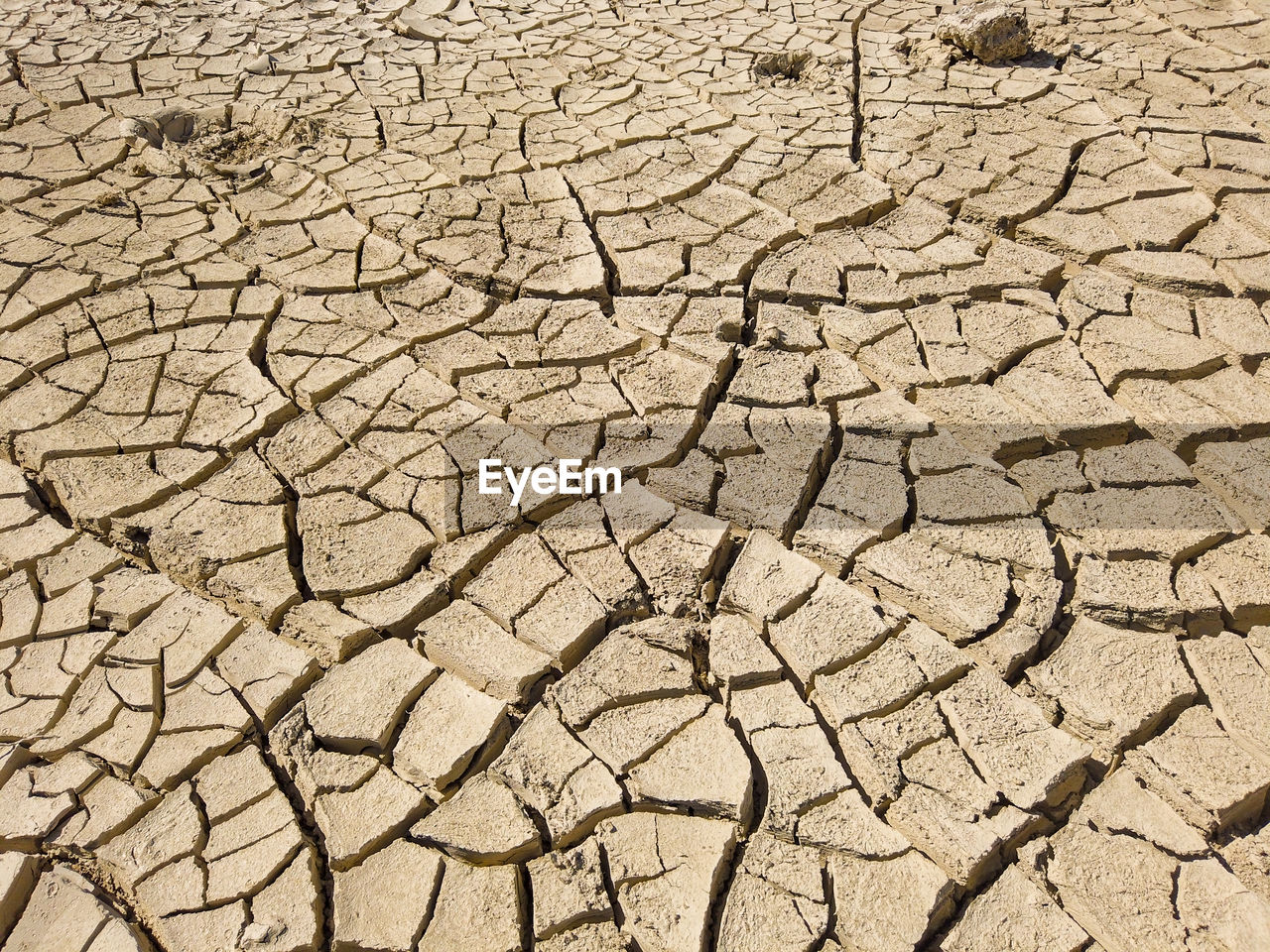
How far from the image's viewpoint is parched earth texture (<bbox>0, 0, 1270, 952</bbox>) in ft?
4.85

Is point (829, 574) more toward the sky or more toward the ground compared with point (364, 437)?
more toward the ground

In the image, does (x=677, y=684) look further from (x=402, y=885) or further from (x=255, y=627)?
(x=255, y=627)

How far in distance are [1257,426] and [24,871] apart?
304 cm

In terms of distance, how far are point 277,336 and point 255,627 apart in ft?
3.77

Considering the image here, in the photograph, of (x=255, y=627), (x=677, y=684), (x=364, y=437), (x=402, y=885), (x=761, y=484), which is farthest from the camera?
(x=364, y=437)

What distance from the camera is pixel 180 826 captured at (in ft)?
5.07

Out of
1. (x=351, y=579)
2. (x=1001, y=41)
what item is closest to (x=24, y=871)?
(x=351, y=579)

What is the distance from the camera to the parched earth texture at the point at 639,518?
4.85 ft

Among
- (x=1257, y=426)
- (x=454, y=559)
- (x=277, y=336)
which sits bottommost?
(x=1257, y=426)

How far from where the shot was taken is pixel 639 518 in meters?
2.10

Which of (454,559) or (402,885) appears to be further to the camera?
(454,559)

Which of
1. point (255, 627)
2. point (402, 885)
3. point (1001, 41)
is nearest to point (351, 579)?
point (255, 627)

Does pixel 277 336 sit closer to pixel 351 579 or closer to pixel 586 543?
pixel 351 579

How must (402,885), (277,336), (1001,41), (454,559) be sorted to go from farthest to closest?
(1001,41) → (277,336) → (454,559) → (402,885)
